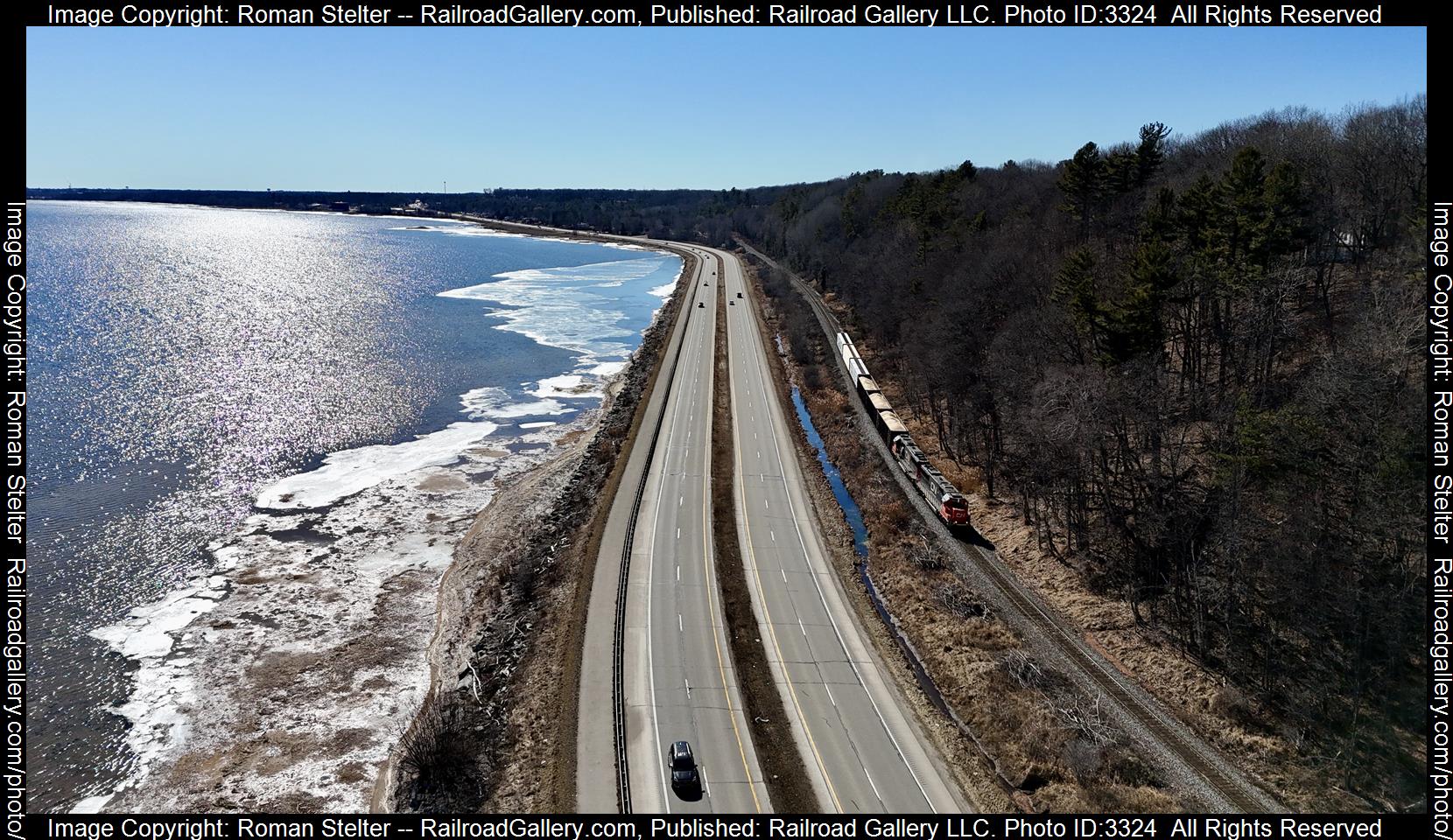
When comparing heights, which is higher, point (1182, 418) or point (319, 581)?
point (1182, 418)

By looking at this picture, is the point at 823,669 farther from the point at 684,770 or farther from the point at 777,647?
the point at 684,770

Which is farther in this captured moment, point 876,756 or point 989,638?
point 989,638

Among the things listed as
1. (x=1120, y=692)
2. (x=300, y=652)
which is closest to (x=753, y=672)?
(x=1120, y=692)

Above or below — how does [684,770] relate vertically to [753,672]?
below

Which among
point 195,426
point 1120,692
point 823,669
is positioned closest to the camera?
point 1120,692

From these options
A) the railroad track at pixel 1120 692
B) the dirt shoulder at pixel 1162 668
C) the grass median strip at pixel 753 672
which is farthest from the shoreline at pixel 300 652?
the dirt shoulder at pixel 1162 668

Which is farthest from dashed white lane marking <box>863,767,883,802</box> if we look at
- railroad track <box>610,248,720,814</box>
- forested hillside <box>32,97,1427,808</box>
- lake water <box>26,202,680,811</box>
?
lake water <box>26,202,680,811</box>

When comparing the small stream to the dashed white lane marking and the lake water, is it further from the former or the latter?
the lake water

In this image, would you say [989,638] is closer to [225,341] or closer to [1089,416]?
[1089,416]

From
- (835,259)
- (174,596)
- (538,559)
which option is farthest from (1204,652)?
(835,259)
